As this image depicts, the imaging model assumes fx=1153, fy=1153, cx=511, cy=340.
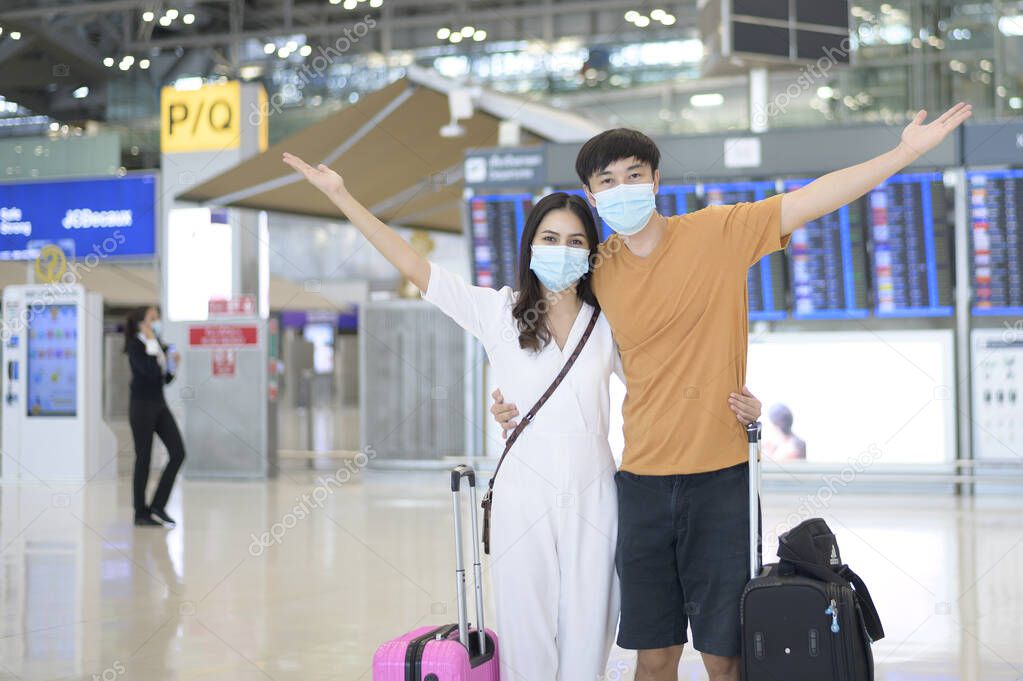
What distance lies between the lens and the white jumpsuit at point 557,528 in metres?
2.60

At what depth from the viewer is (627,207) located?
2.54 meters

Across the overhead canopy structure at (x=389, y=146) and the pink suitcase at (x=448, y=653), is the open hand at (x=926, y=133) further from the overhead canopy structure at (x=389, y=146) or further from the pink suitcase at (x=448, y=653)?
the overhead canopy structure at (x=389, y=146)

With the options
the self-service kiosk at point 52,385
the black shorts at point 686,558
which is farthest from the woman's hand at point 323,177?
the self-service kiosk at point 52,385

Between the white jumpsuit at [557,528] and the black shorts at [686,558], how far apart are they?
94mm

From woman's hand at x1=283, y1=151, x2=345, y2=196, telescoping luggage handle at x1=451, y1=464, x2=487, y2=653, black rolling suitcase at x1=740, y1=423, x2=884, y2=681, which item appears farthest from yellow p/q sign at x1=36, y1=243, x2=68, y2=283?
black rolling suitcase at x1=740, y1=423, x2=884, y2=681

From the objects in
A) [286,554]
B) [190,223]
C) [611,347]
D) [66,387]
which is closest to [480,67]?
[190,223]

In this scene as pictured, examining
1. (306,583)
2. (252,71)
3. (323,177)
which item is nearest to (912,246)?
(306,583)

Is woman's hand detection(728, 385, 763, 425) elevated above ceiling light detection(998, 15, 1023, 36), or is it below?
below

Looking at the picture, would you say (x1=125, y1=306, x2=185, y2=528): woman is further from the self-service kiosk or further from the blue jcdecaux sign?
the blue jcdecaux sign

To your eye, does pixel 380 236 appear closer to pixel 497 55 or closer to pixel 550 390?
pixel 550 390

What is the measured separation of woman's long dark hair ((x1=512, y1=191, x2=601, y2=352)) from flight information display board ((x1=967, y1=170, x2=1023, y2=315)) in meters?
6.86

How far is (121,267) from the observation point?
1706 cm

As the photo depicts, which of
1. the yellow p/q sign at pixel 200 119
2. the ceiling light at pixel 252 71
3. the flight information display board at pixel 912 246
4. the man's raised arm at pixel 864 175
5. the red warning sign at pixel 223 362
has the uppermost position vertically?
the ceiling light at pixel 252 71

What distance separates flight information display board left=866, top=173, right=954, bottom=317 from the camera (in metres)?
8.72
